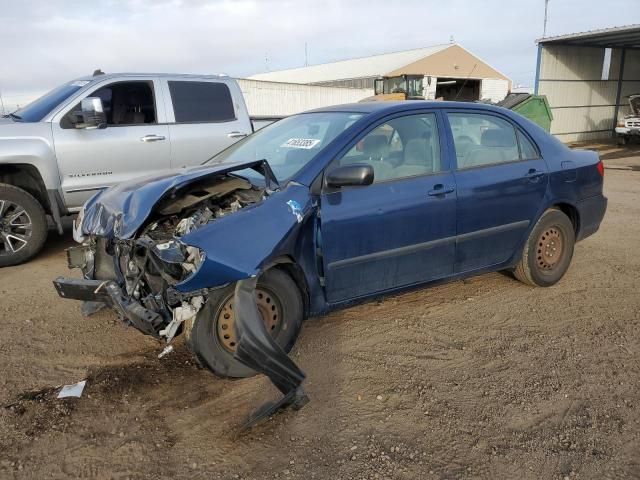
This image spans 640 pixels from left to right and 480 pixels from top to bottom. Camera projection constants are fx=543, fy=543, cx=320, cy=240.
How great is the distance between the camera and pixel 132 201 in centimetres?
329

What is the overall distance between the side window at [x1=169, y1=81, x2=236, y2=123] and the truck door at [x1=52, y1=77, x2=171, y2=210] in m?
0.22

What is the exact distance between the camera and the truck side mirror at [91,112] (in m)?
5.64

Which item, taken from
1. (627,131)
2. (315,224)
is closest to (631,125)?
(627,131)

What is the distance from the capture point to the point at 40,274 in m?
5.52

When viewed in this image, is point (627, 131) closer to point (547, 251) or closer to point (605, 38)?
point (605, 38)

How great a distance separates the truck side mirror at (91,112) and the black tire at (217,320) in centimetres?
342

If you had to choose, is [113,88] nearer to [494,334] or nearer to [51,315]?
[51,315]

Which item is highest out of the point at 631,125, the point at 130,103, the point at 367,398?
the point at 130,103

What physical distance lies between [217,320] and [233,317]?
104 millimetres

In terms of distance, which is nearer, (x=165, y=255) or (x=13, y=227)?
→ (x=165, y=255)

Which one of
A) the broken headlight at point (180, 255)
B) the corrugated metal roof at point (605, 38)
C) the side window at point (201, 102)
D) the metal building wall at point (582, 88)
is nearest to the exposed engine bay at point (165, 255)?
the broken headlight at point (180, 255)

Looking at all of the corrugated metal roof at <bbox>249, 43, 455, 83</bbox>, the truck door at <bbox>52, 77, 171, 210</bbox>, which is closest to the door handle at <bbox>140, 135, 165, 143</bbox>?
the truck door at <bbox>52, 77, 171, 210</bbox>

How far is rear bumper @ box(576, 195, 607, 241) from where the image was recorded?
5.04 metres

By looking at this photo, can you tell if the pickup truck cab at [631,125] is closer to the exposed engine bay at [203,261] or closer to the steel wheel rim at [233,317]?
the exposed engine bay at [203,261]
